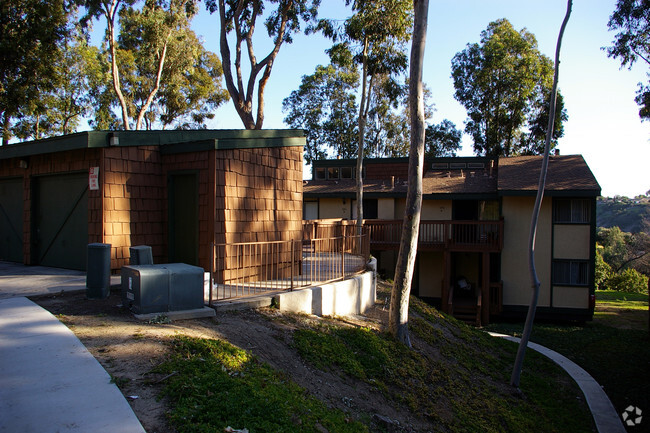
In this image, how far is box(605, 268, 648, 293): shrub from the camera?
31.4 metres

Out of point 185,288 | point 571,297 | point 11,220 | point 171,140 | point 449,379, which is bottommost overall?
point 571,297

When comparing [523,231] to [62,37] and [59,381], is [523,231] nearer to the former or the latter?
[59,381]

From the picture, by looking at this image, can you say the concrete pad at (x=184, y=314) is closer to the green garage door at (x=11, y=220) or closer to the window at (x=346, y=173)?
the green garage door at (x=11, y=220)

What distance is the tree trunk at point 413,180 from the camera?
9.00 metres

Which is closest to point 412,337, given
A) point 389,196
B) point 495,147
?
point 389,196

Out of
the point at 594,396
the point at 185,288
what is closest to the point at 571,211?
the point at 594,396

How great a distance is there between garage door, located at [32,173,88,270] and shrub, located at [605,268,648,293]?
34.5 m

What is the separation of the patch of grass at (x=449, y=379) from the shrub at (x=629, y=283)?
24879mm

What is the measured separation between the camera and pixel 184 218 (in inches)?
378

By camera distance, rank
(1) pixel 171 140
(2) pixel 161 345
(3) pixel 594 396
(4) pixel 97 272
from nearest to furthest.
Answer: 1. (2) pixel 161 345
2. (4) pixel 97 272
3. (1) pixel 171 140
4. (3) pixel 594 396

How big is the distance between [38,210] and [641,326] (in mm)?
21411

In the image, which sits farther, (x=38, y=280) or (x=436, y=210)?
(x=436, y=210)

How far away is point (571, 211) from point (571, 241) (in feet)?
3.90

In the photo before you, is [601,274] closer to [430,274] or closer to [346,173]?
[430,274]
